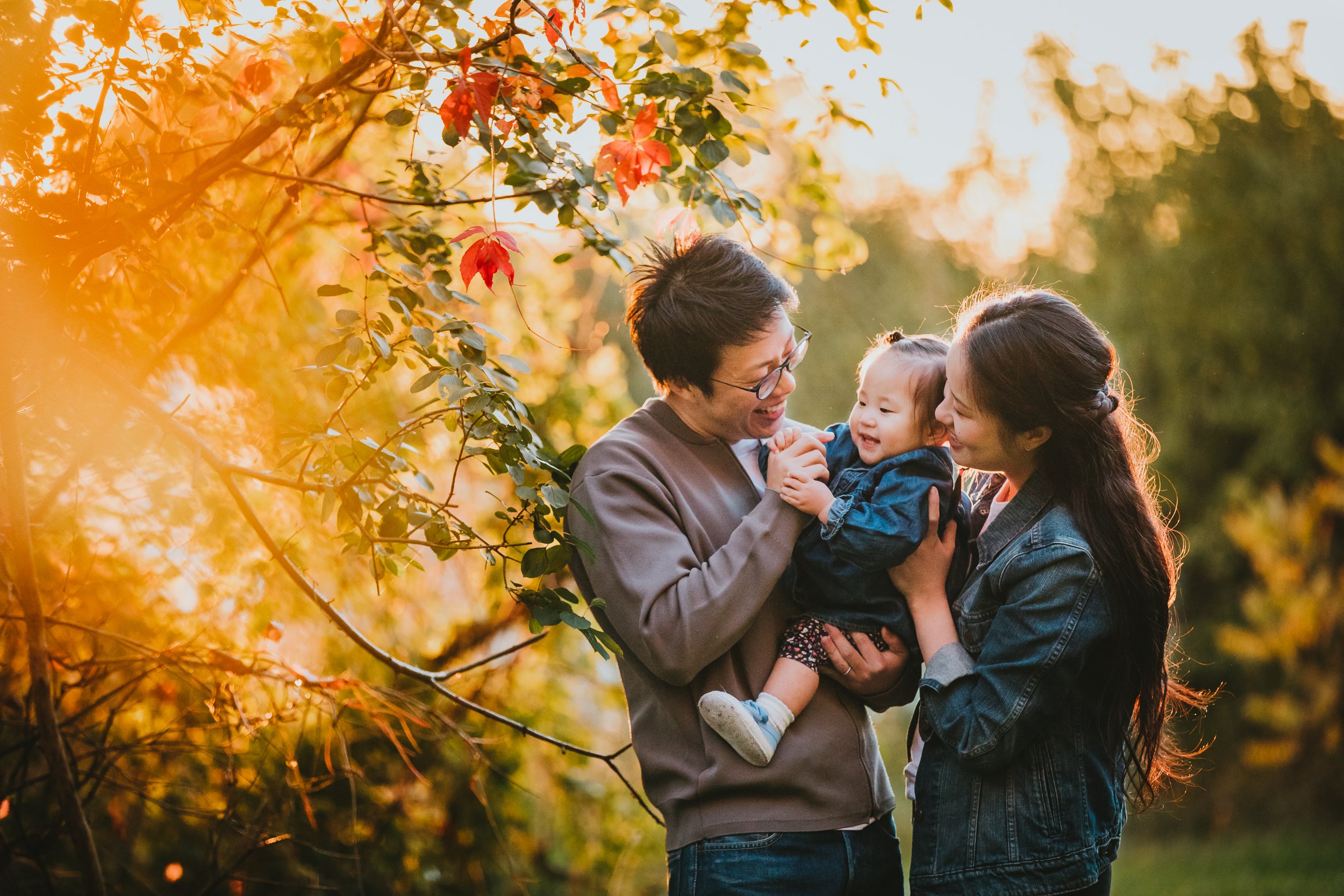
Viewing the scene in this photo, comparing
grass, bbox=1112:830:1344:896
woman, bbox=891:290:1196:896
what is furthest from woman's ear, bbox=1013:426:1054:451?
grass, bbox=1112:830:1344:896

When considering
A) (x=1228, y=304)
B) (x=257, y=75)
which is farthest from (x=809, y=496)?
(x=1228, y=304)

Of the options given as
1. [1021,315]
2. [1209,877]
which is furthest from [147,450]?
[1209,877]

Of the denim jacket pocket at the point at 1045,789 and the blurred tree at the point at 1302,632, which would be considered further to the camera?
the blurred tree at the point at 1302,632

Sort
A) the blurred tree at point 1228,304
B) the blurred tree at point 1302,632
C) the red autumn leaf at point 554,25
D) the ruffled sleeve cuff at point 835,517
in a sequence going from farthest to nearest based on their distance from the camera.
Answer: the blurred tree at point 1228,304
the blurred tree at point 1302,632
the ruffled sleeve cuff at point 835,517
the red autumn leaf at point 554,25

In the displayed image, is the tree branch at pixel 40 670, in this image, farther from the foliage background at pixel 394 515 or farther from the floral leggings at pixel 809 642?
the floral leggings at pixel 809 642

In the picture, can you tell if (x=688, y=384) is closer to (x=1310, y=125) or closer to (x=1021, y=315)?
(x=1021, y=315)

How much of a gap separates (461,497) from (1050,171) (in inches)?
271

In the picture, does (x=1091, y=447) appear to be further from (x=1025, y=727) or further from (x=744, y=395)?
(x=744, y=395)

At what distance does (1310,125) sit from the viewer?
22.3 feet

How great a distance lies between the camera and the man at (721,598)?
1.59m

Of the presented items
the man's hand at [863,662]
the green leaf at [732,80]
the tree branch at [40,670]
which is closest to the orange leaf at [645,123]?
the green leaf at [732,80]

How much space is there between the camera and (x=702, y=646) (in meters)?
1.56

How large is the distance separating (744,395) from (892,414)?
266 millimetres

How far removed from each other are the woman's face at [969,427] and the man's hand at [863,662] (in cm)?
34
